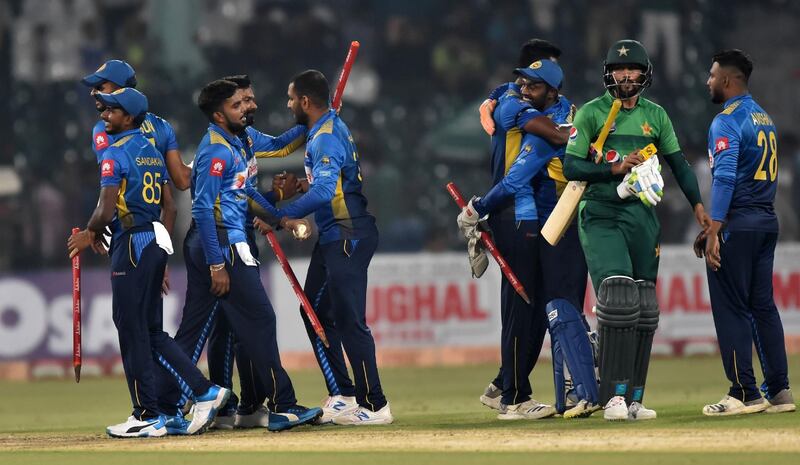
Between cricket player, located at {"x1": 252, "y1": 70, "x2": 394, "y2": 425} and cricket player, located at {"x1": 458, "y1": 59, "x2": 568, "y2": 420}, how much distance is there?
69cm

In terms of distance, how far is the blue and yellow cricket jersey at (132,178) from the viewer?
7594 millimetres

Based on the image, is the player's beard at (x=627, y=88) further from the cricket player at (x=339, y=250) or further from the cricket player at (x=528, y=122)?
the cricket player at (x=339, y=250)

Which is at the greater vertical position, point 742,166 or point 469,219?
point 742,166

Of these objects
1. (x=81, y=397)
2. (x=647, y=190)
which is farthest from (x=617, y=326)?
(x=81, y=397)

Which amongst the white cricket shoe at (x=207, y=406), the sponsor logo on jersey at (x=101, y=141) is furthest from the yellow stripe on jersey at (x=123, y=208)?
the white cricket shoe at (x=207, y=406)

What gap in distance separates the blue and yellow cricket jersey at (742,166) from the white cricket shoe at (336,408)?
7.67 ft

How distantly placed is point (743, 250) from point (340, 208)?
2268 mm

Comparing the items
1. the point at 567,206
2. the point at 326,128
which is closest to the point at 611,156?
the point at 567,206

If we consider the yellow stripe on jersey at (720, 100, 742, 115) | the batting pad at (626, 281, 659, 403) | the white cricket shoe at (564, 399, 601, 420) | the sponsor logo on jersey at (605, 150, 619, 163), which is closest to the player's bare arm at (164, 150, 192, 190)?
the sponsor logo on jersey at (605, 150, 619, 163)

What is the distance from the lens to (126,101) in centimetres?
769

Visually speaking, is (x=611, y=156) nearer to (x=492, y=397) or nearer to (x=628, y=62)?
(x=628, y=62)

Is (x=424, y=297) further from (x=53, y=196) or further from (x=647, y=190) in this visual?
(x=647, y=190)

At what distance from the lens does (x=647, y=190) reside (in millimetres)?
7367

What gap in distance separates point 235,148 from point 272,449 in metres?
1.80
